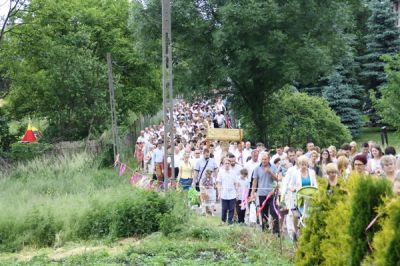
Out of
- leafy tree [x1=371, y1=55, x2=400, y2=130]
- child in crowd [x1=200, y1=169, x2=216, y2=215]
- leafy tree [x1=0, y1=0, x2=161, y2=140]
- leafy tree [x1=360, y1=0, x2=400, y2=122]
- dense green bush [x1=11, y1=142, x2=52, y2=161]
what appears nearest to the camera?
child in crowd [x1=200, y1=169, x2=216, y2=215]

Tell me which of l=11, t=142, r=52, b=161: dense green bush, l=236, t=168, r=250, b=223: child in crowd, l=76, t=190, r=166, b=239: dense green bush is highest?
l=11, t=142, r=52, b=161: dense green bush

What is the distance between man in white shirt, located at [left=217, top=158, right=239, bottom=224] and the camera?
14312mm

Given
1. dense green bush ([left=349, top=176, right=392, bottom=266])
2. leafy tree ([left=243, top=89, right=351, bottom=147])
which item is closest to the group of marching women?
dense green bush ([left=349, top=176, right=392, bottom=266])

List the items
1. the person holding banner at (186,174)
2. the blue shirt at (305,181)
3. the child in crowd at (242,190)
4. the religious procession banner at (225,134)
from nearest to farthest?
the blue shirt at (305,181)
the child in crowd at (242,190)
the person holding banner at (186,174)
the religious procession banner at (225,134)

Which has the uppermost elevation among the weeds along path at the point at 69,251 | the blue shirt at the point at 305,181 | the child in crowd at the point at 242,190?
the blue shirt at the point at 305,181

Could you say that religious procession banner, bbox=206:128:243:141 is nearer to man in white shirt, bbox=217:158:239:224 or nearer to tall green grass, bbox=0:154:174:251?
tall green grass, bbox=0:154:174:251

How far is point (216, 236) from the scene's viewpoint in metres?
13.1

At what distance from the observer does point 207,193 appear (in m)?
16.5

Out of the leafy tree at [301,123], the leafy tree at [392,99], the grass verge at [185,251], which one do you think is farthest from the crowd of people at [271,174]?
the leafy tree at [301,123]

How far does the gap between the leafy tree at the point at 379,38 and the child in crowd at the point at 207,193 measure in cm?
2809

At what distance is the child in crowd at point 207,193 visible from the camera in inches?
644

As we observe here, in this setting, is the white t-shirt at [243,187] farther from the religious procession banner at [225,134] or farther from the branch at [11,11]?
the branch at [11,11]

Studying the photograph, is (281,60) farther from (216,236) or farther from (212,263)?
(212,263)

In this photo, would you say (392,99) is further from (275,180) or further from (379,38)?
(379,38)
